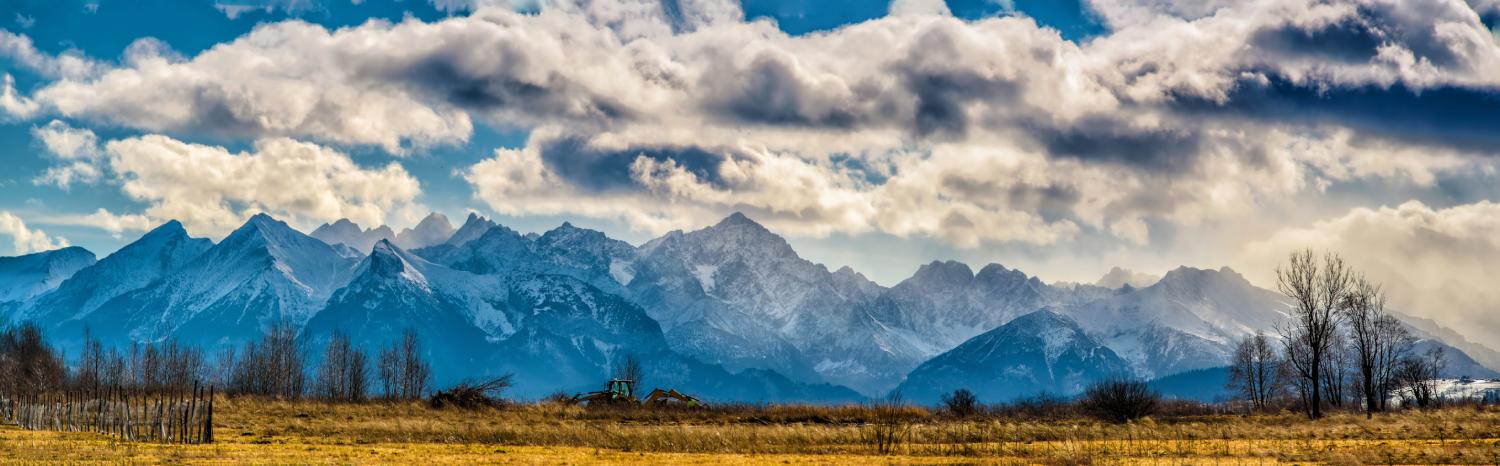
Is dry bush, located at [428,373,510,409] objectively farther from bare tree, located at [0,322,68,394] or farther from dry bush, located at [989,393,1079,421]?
bare tree, located at [0,322,68,394]

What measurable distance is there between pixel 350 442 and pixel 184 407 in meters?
15.5

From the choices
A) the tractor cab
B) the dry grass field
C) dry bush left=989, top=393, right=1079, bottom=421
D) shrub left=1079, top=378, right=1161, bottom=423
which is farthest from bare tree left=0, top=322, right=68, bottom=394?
shrub left=1079, top=378, right=1161, bottom=423

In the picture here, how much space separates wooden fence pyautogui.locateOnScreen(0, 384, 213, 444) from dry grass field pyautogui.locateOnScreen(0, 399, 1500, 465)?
214cm

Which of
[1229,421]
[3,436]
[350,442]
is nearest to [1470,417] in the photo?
[1229,421]

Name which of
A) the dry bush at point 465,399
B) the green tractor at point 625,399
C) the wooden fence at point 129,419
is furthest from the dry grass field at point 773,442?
the green tractor at point 625,399

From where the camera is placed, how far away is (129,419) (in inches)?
2687

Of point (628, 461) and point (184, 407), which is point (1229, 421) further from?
point (184, 407)

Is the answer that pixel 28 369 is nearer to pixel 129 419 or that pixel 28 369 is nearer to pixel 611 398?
pixel 611 398

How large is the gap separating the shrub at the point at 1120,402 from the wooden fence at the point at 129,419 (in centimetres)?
6528

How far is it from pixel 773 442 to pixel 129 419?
4023 centimetres

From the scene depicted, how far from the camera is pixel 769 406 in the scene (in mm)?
100062

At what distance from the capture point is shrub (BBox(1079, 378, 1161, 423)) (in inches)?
3526

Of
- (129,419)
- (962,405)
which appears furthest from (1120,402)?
(129,419)

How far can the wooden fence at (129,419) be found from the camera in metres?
65.7
